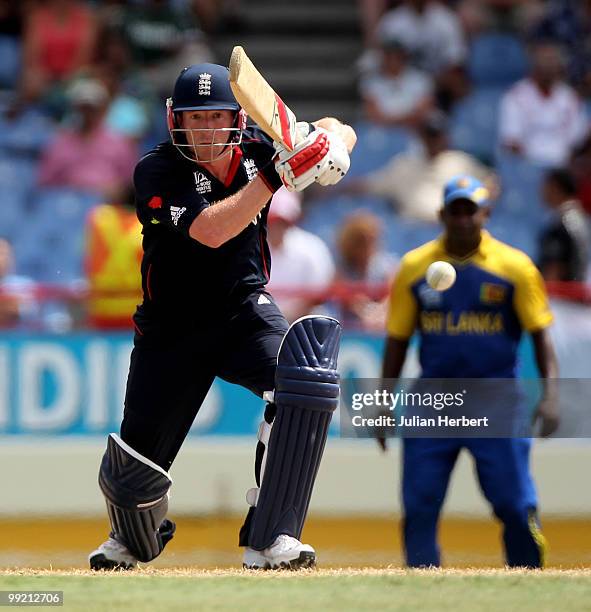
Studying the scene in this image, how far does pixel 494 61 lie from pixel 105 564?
7406 mm

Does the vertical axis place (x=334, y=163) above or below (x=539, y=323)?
above

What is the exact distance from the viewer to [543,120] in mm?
10531

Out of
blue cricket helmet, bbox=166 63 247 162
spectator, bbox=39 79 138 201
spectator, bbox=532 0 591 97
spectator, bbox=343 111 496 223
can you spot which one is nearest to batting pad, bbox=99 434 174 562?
blue cricket helmet, bbox=166 63 247 162

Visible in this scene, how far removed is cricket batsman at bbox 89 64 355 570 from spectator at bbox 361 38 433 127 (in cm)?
604

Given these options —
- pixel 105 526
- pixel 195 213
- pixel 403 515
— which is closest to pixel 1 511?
pixel 105 526

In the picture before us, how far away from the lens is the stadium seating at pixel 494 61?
37.2 ft

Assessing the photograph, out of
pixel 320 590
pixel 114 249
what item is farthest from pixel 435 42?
pixel 320 590

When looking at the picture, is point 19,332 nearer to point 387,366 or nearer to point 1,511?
point 1,511

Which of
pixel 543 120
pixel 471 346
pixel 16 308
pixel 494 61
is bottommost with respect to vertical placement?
pixel 471 346

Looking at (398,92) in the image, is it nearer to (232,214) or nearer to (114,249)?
(114,249)

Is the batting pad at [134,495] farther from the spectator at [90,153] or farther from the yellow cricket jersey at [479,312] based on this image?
the spectator at [90,153]

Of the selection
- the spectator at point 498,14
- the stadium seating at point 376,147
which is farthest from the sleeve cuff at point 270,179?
the spectator at point 498,14

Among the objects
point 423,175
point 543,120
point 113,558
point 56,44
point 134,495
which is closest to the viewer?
point 134,495

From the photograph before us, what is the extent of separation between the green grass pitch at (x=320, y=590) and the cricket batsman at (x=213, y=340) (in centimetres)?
34
